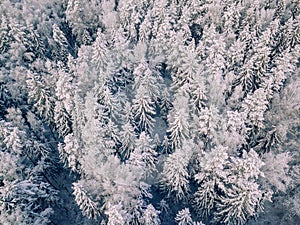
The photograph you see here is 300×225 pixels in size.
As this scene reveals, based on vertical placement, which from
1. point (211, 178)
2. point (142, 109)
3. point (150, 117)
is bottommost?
point (211, 178)

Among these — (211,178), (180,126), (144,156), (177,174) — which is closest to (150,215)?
(177,174)

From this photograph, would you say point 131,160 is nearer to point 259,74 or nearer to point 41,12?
point 259,74

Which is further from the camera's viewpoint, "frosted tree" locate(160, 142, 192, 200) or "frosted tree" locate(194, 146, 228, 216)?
"frosted tree" locate(160, 142, 192, 200)

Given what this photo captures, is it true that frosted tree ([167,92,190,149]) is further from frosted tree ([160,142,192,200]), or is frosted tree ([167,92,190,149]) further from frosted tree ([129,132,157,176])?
frosted tree ([129,132,157,176])

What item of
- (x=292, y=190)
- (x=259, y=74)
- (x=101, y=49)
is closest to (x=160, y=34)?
(x=101, y=49)

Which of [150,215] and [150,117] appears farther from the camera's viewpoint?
[150,117]

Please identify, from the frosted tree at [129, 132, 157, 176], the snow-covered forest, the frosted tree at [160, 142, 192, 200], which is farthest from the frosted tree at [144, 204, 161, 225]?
the frosted tree at [160, 142, 192, 200]

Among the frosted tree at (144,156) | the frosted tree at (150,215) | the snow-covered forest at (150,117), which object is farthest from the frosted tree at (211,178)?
the frosted tree at (150,215)

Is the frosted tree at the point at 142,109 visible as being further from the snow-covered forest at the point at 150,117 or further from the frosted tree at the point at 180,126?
the frosted tree at the point at 180,126

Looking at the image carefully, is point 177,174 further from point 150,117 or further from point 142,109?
point 142,109

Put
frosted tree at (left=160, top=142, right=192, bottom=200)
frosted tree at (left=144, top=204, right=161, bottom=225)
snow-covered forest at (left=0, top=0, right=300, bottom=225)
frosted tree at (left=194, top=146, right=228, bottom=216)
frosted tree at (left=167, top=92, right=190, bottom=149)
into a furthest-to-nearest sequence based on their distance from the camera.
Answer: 1. frosted tree at (left=167, top=92, right=190, bottom=149)
2. snow-covered forest at (left=0, top=0, right=300, bottom=225)
3. frosted tree at (left=160, top=142, right=192, bottom=200)
4. frosted tree at (left=194, top=146, right=228, bottom=216)
5. frosted tree at (left=144, top=204, right=161, bottom=225)
